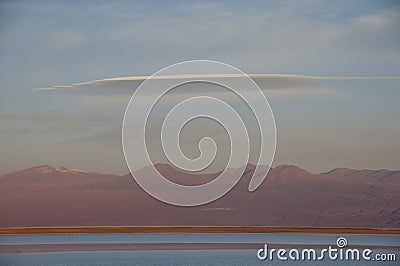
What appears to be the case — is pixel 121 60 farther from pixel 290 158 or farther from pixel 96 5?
pixel 290 158

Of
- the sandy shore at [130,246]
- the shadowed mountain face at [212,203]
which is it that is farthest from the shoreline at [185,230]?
the sandy shore at [130,246]

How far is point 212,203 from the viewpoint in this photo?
8359 millimetres

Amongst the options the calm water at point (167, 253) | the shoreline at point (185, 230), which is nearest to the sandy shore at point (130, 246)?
the calm water at point (167, 253)

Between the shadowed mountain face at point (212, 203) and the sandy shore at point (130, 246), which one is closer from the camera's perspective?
the shadowed mountain face at point (212, 203)

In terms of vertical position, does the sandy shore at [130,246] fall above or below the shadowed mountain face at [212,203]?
below

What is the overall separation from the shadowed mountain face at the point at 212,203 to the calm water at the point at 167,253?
173 millimetres

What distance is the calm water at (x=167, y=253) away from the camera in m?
8.47

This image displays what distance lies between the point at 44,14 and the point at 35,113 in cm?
95

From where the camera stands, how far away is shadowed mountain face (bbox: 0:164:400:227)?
8398 millimetres

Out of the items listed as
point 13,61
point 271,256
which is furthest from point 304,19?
point 13,61

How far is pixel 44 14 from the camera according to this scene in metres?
8.39

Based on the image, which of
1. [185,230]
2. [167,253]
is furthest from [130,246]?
[185,230]

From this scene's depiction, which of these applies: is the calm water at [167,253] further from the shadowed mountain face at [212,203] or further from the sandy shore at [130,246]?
the shadowed mountain face at [212,203]

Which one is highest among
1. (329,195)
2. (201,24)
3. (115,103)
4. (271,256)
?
(201,24)
